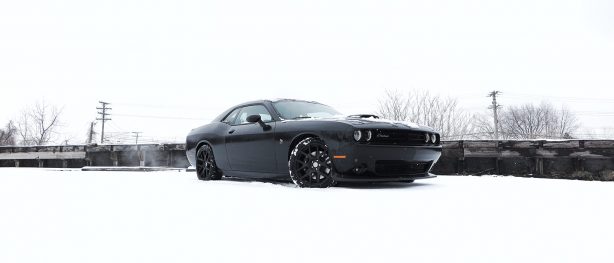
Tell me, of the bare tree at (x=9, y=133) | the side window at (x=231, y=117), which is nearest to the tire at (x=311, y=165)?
the side window at (x=231, y=117)

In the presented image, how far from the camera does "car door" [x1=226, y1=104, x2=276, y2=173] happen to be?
17.7 feet

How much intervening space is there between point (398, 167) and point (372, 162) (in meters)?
0.39

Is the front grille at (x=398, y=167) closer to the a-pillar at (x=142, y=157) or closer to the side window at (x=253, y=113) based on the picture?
the side window at (x=253, y=113)

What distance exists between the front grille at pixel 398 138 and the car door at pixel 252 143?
1348mm

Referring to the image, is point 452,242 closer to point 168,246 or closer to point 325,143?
point 168,246

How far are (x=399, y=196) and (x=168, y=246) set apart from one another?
7.86 ft

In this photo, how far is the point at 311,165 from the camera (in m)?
4.80

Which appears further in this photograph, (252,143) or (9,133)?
(9,133)

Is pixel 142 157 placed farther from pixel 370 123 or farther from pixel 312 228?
pixel 312 228

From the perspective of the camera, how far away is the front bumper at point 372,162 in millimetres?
4492

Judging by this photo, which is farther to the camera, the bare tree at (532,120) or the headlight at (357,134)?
the bare tree at (532,120)

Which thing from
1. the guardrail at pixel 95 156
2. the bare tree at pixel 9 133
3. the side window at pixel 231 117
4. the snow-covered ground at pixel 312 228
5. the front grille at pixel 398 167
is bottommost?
the snow-covered ground at pixel 312 228

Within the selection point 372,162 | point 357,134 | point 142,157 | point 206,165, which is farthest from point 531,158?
point 142,157

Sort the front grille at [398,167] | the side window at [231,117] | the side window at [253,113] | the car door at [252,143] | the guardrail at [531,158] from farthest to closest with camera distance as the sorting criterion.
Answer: the guardrail at [531,158] < the side window at [231,117] < the side window at [253,113] < the car door at [252,143] < the front grille at [398,167]
